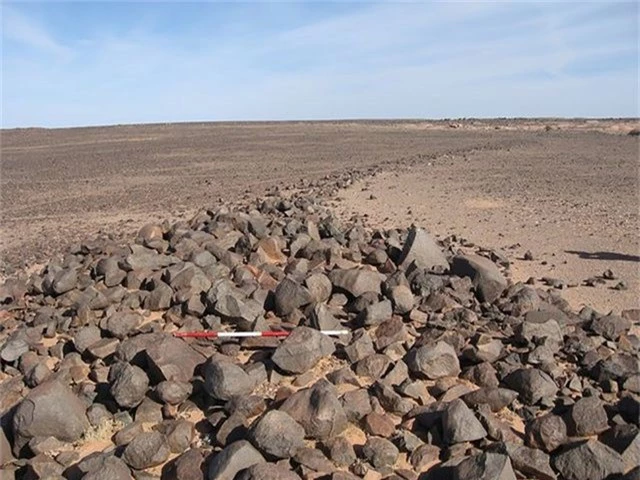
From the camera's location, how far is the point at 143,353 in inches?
212

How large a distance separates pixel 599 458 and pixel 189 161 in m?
30.1

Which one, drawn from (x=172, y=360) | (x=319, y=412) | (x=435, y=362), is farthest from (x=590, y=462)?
(x=172, y=360)

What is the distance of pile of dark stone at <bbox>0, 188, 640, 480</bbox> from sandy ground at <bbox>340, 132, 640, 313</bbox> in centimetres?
208

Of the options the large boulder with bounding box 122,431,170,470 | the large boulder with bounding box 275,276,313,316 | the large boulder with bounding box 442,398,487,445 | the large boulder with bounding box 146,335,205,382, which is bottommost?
the large boulder with bounding box 122,431,170,470

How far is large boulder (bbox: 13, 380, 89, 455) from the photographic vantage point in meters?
4.67

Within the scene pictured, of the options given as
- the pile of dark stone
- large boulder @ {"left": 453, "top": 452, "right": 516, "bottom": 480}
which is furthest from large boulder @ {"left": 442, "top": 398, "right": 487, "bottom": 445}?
large boulder @ {"left": 453, "top": 452, "right": 516, "bottom": 480}

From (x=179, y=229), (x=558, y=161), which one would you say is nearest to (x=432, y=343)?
(x=179, y=229)

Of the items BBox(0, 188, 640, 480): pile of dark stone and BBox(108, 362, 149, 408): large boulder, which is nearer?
BBox(0, 188, 640, 480): pile of dark stone

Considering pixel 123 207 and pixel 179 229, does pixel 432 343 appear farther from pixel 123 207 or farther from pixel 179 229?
pixel 123 207

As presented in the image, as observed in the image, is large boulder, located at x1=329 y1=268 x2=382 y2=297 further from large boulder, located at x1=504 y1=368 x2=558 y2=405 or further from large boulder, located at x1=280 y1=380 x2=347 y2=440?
large boulder, located at x1=280 y1=380 x2=347 y2=440

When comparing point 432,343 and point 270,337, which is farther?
point 270,337

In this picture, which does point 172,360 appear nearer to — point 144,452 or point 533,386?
point 144,452

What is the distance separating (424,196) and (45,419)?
12482mm

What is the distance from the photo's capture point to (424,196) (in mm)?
15984
